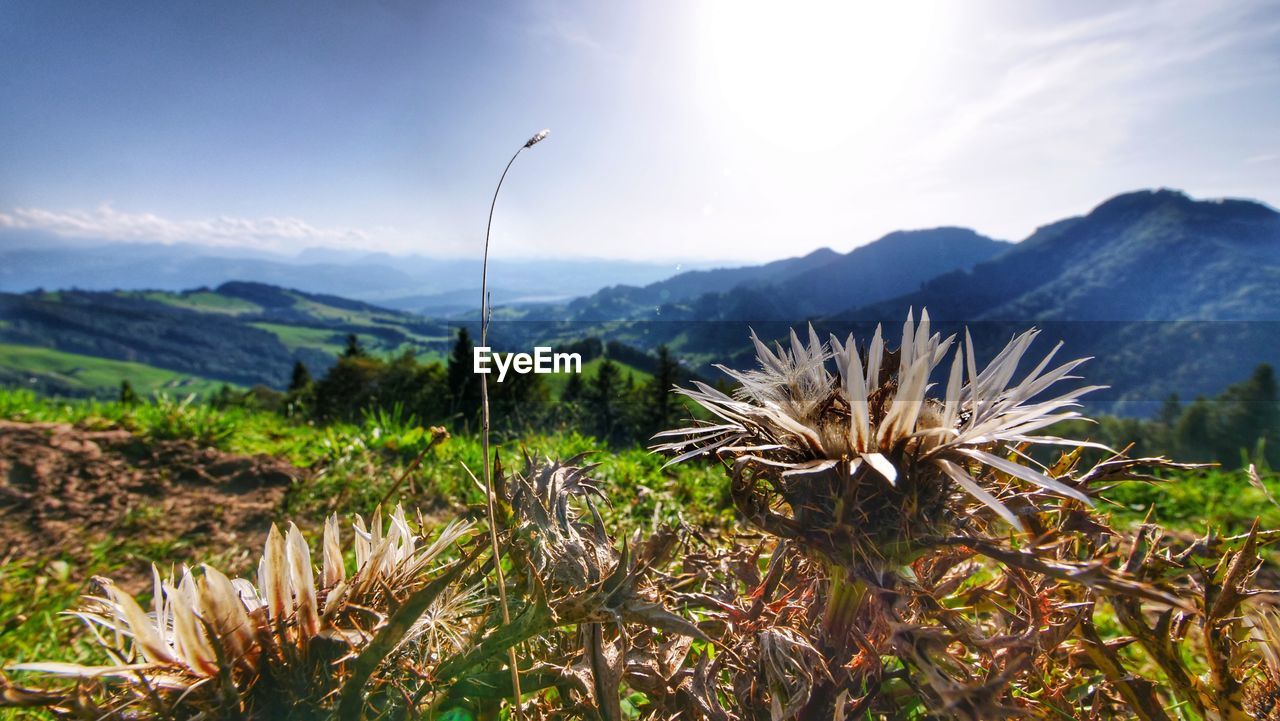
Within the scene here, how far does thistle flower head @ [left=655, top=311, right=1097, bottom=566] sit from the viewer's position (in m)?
0.82

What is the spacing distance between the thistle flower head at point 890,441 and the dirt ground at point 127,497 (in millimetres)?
3215

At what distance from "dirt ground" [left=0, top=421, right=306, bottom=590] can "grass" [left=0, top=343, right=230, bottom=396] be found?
408 ft

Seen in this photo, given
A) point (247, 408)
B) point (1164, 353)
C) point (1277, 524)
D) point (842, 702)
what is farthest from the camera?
point (1164, 353)

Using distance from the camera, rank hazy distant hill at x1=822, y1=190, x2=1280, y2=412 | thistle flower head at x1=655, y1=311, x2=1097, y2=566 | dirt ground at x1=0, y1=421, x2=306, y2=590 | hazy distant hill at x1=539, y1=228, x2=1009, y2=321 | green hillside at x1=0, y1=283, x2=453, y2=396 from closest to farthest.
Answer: thistle flower head at x1=655, y1=311, x2=1097, y2=566
dirt ground at x1=0, y1=421, x2=306, y2=590
hazy distant hill at x1=822, y1=190, x2=1280, y2=412
hazy distant hill at x1=539, y1=228, x2=1009, y2=321
green hillside at x1=0, y1=283, x2=453, y2=396

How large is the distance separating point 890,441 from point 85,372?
169 m

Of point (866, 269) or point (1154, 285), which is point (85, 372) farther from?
point (1154, 285)

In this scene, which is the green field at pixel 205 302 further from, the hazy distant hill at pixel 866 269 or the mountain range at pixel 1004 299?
the hazy distant hill at pixel 866 269

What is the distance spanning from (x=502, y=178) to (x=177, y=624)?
0.74m

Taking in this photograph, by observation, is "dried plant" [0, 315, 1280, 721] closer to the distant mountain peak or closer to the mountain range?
the mountain range

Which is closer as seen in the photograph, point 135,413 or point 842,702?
point 842,702

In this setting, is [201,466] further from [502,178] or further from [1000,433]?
[1000,433]

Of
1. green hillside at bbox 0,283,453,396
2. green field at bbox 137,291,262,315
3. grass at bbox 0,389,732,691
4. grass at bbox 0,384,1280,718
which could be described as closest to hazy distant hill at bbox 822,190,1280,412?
grass at bbox 0,384,1280,718

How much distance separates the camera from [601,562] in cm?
97

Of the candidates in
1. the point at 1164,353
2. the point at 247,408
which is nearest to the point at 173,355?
the point at 247,408
